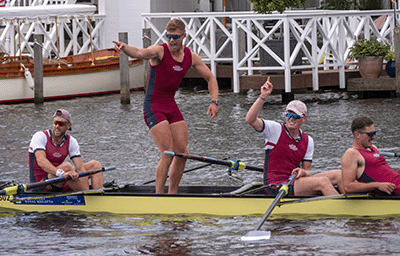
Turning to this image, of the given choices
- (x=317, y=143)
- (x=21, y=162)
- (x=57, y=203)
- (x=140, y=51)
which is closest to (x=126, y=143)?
(x=21, y=162)

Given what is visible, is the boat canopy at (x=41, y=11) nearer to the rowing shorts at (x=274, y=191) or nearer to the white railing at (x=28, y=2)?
the white railing at (x=28, y=2)

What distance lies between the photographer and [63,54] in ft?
77.0

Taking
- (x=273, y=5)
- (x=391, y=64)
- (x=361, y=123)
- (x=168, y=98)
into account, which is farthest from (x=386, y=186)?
(x=391, y=64)

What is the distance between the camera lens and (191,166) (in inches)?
437

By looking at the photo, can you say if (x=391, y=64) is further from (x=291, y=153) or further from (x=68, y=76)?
(x=291, y=153)

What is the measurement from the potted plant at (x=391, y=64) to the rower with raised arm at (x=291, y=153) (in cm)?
1080

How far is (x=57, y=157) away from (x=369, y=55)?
11.3 metres

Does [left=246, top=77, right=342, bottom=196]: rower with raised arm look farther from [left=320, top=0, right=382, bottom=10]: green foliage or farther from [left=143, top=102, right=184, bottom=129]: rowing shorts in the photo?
[left=320, top=0, right=382, bottom=10]: green foliage

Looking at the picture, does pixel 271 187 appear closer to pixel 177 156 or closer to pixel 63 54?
pixel 177 156

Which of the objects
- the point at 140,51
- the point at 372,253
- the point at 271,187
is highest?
the point at 140,51

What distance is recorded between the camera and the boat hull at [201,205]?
23.9ft

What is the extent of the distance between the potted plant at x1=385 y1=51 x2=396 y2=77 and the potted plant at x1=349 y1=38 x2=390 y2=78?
10 centimetres

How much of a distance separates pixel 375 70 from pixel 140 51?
11431 millimetres

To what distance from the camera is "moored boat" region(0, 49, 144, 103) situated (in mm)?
20219
